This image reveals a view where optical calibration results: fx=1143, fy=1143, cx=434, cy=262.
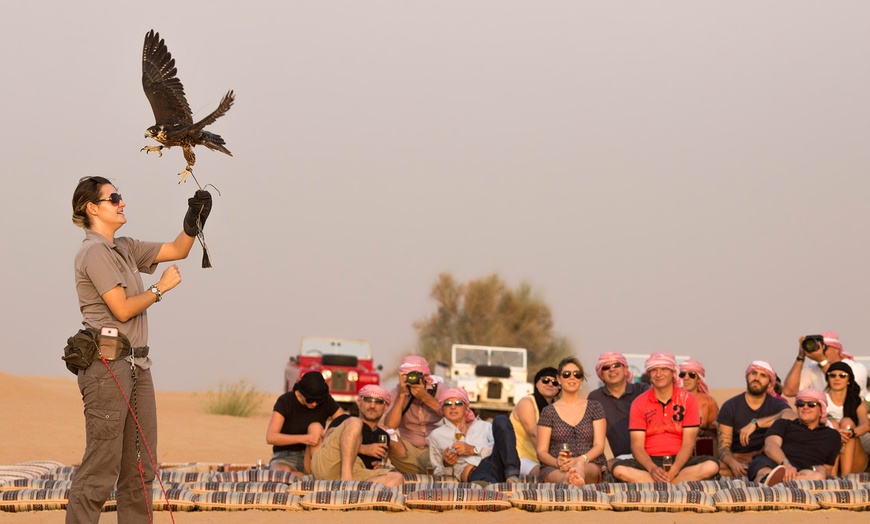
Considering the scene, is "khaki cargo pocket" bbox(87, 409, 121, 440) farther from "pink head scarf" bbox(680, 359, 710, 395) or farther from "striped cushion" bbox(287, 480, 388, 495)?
"pink head scarf" bbox(680, 359, 710, 395)

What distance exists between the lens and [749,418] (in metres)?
9.62

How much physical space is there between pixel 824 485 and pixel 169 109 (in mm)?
5373

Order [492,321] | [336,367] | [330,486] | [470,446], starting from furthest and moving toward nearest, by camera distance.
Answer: [492,321], [336,367], [470,446], [330,486]

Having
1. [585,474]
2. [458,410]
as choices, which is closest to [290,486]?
[458,410]

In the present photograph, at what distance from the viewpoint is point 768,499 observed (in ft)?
25.8

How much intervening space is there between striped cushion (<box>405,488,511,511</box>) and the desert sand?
0.08 metres

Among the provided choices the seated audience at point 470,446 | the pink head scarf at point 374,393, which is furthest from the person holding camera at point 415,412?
the pink head scarf at point 374,393

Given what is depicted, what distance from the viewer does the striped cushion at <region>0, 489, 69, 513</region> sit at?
Answer: 771cm

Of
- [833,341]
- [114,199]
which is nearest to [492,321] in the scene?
[833,341]

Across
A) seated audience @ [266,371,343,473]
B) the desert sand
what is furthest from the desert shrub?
seated audience @ [266,371,343,473]

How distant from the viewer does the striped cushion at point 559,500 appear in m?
7.86

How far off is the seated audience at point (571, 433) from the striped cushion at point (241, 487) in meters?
2.08

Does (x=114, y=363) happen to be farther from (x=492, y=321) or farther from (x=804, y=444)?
(x=492, y=321)

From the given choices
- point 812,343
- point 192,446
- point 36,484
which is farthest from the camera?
point 192,446
